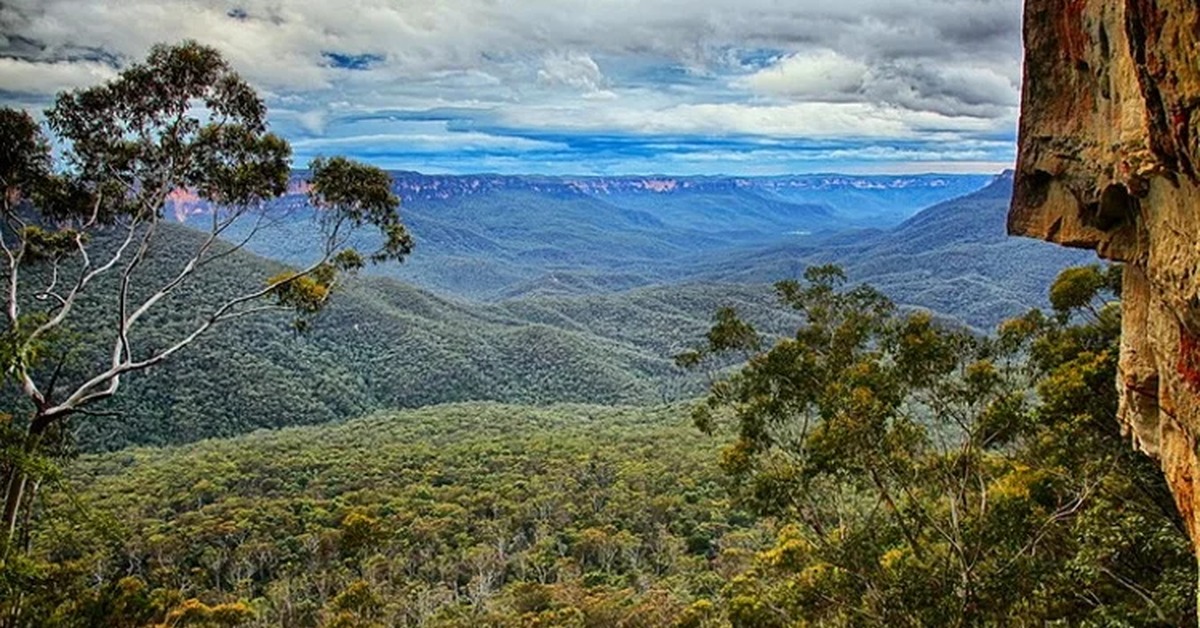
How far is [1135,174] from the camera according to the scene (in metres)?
5.39

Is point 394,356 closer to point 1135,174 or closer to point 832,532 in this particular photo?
point 832,532

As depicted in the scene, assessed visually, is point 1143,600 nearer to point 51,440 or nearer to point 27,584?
point 27,584

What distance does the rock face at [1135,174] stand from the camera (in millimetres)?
4387

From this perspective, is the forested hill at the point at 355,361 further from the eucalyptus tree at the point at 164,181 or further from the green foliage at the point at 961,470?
the green foliage at the point at 961,470

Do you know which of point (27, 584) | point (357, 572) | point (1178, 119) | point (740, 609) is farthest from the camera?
point (357, 572)

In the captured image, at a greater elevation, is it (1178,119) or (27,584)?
(1178,119)

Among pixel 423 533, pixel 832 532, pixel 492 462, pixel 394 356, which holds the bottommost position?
pixel 394 356

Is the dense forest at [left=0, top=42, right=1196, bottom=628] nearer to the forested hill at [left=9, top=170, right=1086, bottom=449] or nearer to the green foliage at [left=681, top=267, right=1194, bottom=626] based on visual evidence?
the green foliage at [left=681, top=267, right=1194, bottom=626]

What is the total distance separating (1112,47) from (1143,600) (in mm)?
7471

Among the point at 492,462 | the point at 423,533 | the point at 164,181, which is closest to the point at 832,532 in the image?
the point at 164,181

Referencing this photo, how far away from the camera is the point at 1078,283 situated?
36.5 feet

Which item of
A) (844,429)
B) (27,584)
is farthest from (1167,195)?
(27,584)

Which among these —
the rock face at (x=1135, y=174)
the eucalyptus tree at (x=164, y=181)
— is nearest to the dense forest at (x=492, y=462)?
the eucalyptus tree at (x=164, y=181)

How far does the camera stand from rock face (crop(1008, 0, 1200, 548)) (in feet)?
14.4
